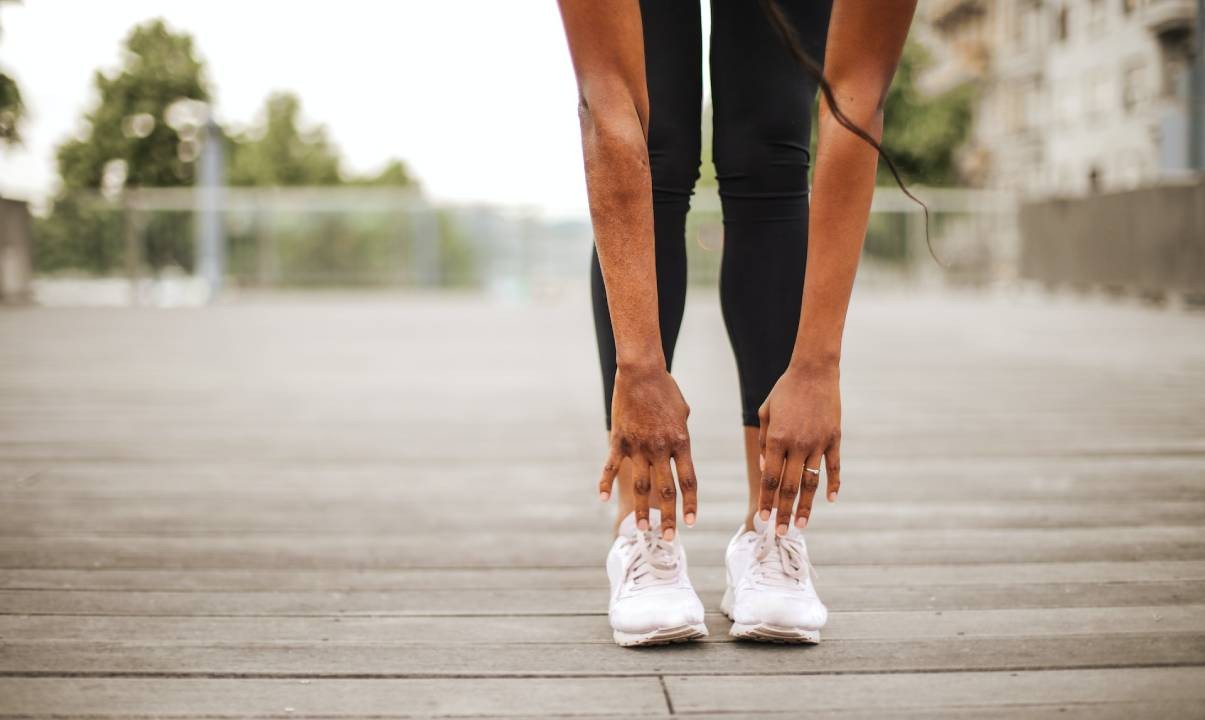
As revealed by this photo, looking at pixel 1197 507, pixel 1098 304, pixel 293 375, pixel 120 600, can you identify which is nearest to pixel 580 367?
pixel 293 375

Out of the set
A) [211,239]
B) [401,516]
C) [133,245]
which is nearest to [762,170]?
[401,516]

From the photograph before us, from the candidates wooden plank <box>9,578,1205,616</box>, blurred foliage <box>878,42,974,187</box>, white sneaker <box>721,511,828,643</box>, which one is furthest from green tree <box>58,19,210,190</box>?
→ white sneaker <box>721,511,828,643</box>

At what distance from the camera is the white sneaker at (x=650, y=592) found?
1.29 metres

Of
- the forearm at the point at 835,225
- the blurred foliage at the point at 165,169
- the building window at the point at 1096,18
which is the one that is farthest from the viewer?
the building window at the point at 1096,18

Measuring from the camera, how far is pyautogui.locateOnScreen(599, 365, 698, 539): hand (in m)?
1.26

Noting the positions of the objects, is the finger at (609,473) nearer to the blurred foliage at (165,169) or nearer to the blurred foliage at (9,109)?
the blurred foliage at (9,109)

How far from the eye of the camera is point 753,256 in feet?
4.99

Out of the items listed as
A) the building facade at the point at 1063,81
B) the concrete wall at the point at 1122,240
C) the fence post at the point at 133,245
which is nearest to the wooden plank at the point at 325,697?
the concrete wall at the point at 1122,240

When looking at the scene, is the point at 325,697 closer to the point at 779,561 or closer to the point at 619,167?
the point at 779,561

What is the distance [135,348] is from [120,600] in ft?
17.5

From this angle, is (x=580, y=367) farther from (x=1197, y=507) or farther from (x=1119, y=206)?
(x=1119, y=206)

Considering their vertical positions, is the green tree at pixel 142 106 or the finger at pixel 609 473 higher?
the green tree at pixel 142 106

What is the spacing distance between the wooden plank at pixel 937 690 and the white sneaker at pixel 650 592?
4.2 inches

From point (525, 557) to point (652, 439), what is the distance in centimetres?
56
